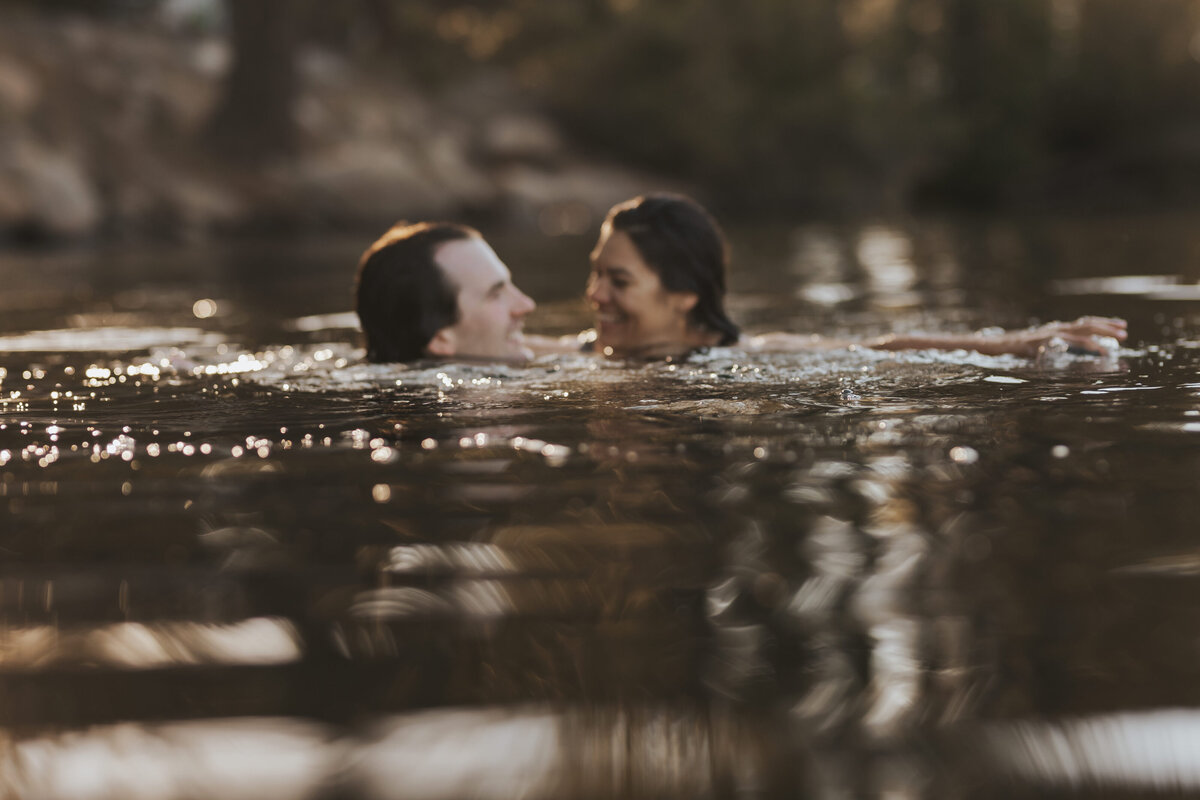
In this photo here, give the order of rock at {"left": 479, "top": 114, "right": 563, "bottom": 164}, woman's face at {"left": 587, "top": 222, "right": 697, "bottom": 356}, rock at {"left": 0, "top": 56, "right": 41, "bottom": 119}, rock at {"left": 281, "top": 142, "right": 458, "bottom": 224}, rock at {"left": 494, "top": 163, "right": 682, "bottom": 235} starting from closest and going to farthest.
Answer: woman's face at {"left": 587, "top": 222, "right": 697, "bottom": 356}, rock at {"left": 0, "top": 56, "right": 41, "bottom": 119}, rock at {"left": 281, "top": 142, "right": 458, "bottom": 224}, rock at {"left": 494, "top": 163, "right": 682, "bottom": 235}, rock at {"left": 479, "top": 114, "right": 563, "bottom": 164}

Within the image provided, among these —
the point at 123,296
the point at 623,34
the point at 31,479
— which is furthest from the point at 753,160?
the point at 31,479

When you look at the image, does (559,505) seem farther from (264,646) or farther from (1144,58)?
(1144,58)

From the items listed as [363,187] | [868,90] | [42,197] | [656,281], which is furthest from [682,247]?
[868,90]

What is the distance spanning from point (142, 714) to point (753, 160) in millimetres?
31503

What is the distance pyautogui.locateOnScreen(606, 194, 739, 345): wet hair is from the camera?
639cm

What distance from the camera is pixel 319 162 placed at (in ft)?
80.0

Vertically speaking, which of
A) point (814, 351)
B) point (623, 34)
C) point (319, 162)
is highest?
point (623, 34)

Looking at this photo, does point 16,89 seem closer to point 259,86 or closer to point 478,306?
point 259,86

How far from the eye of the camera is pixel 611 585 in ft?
8.41

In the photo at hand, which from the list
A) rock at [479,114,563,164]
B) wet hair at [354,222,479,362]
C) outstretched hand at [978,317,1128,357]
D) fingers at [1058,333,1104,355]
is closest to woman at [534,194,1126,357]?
outstretched hand at [978,317,1128,357]

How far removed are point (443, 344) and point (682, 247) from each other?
1.19 meters

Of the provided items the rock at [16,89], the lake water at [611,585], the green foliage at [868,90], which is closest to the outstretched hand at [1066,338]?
the lake water at [611,585]

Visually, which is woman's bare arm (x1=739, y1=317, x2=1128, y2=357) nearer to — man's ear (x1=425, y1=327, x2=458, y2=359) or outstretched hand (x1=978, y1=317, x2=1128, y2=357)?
outstretched hand (x1=978, y1=317, x2=1128, y2=357)

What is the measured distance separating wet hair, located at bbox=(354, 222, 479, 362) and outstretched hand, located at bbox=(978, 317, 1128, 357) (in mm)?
2338
